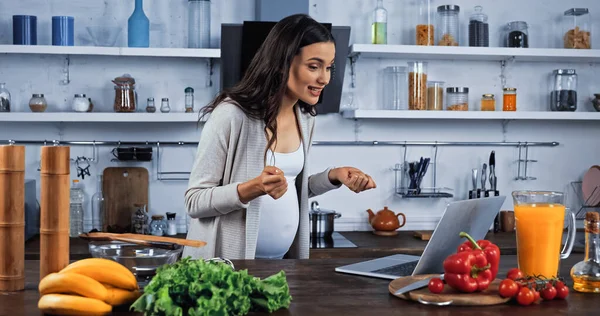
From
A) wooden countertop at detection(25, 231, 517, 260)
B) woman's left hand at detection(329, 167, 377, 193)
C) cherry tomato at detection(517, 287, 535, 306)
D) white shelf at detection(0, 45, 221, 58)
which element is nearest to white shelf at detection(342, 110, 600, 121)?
wooden countertop at detection(25, 231, 517, 260)

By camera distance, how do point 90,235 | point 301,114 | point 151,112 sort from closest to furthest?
1. point 90,235
2. point 301,114
3. point 151,112

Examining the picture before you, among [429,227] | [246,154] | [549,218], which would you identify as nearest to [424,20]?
[429,227]

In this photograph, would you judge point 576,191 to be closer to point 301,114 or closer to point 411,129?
point 411,129

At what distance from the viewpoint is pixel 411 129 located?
14.3ft

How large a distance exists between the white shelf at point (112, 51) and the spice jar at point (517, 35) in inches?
66.1

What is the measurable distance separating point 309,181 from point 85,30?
2053mm

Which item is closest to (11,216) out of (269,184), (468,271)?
(269,184)

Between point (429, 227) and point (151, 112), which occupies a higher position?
point (151, 112)

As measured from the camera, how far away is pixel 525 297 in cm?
156

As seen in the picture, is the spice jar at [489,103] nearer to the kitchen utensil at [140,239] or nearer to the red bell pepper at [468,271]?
the red bell pepper at [468,271]

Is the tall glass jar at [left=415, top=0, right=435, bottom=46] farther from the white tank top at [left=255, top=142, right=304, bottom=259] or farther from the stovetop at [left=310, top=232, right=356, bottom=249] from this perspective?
the white tank top at [left=255, top=142, right=304, bottom=259]

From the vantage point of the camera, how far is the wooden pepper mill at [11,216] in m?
1.62

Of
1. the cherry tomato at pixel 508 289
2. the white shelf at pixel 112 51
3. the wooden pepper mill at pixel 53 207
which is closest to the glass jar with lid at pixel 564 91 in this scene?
the white shelf at pixel 112 51

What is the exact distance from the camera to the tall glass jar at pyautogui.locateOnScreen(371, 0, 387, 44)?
4.10 metres
